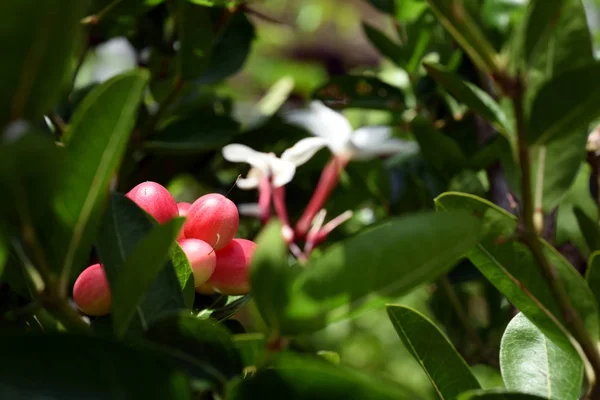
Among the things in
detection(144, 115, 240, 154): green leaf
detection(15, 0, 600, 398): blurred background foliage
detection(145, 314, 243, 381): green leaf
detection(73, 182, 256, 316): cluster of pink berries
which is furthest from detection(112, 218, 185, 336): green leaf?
detection(144, 115, 240, 154): green leaf

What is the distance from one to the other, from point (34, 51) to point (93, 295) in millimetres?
243

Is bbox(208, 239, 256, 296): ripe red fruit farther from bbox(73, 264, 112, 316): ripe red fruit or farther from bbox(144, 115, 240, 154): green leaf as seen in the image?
bbox(144, 115, 240, 154): green leaf

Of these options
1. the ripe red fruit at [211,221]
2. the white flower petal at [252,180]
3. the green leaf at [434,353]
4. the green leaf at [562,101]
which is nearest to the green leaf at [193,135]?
the white flower petal at [252,180]

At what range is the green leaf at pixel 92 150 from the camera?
411mm

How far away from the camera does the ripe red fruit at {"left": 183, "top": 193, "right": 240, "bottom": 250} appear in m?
0.60

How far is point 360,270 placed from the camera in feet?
1.26

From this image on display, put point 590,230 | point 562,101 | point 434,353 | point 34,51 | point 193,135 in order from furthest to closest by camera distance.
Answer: point 193,135 → point 590,230 → point 434,353 → point 562,101 → point 34,51

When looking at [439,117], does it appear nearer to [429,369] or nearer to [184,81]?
[184,81]

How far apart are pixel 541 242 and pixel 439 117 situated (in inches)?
31.2

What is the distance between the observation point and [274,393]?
396mm

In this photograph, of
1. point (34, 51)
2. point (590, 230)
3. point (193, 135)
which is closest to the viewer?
point (34, 51)

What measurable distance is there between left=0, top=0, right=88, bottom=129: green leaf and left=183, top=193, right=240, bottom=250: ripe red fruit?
0.80 feet

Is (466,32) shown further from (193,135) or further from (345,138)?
(193,135)

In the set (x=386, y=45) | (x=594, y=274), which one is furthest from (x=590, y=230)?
(x=386, y=45)
